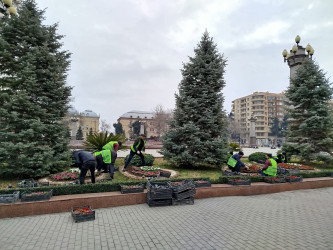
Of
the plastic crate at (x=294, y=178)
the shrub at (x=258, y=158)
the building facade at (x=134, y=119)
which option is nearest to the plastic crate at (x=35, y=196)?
the plastic crate at (x=294, y=178)

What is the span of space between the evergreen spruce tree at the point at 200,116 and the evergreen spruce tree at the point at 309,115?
27.1 ft

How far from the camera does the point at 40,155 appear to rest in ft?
28.9

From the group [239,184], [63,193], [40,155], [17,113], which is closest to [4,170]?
[40,155]

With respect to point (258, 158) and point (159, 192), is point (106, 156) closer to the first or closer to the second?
point (159, 192)

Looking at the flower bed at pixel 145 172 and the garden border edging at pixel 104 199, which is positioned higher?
the flower bed at pixel 145 172

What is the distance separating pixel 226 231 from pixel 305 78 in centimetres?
1816

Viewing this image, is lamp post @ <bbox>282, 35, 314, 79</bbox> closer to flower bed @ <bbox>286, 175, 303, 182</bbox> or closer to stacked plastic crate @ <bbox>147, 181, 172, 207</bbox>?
flower bed @ <bbox>286, 175, 303, 182</bbox>

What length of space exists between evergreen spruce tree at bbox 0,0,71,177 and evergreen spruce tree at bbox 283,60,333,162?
17.5 m

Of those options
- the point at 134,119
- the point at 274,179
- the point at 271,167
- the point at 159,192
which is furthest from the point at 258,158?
the point at 134,119

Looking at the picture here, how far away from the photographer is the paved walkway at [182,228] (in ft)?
13.6

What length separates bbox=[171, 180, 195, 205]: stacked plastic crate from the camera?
276 inches

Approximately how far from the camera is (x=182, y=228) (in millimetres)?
4988

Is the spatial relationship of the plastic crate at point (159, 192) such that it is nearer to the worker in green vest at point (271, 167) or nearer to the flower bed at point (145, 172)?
the flower bed at point (145, 172)

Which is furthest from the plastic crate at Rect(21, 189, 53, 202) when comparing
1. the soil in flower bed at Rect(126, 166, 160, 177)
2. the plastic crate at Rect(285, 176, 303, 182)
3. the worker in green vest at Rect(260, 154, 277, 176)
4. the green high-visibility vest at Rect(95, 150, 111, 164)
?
the plastic crate at Rect(285, 176, 303, 182)
